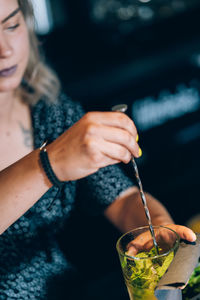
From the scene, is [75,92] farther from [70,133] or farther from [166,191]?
[70,133]

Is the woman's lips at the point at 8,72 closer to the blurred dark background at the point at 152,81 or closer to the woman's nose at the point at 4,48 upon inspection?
the woman's nose at the point at 4,48

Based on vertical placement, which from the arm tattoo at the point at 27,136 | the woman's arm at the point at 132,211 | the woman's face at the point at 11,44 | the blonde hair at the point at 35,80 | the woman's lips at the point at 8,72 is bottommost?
the woman's arm at the point at 132,211

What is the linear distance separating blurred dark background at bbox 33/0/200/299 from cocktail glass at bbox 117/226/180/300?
248 centimetres

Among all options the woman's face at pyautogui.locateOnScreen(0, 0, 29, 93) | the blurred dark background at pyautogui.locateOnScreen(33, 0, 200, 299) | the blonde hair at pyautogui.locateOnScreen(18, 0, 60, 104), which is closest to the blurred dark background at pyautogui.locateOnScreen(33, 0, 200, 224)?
the blurred dark background at pyautogui.locateOnScreen(33, 0, 200, 299)

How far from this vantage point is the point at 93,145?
0.98 metres

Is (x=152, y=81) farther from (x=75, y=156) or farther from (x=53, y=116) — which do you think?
(x=75, y=156)

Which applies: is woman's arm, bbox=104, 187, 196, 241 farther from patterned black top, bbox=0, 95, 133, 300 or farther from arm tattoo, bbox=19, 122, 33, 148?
arm tattoo, bbox=19, 122, 33, 148

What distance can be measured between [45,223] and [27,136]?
42cm

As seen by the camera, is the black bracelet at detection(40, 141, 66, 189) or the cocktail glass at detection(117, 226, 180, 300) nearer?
the cocktail glass at detection(117, 226, 180, 300)

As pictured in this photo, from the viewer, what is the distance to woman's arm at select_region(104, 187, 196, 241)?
4.89 ft

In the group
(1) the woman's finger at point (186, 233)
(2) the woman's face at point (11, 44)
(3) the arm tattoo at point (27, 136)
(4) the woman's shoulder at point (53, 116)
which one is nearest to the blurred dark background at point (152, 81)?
(4) the woman's shoulder at point (53, 116)

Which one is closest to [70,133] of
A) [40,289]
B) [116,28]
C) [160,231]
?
[160,231]

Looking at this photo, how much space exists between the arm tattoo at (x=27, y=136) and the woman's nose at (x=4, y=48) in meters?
0.41

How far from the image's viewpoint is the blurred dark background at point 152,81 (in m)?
3.68
